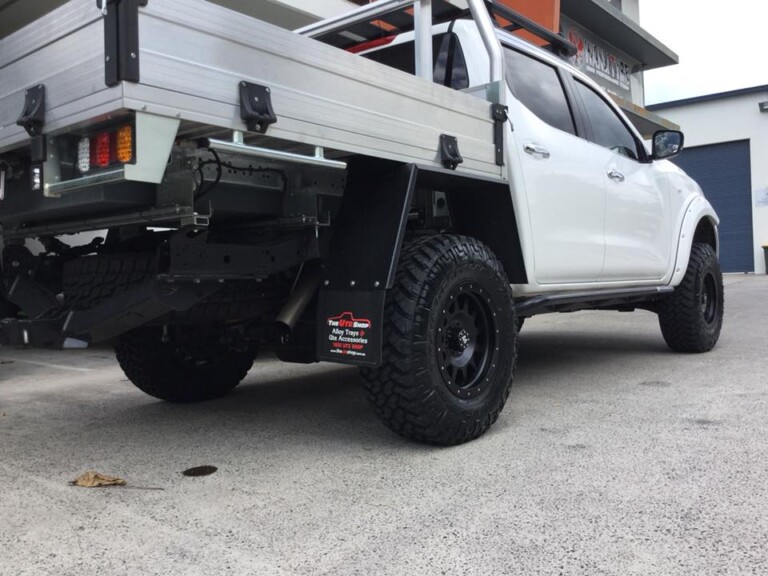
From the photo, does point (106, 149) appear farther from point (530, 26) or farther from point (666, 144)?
point (666, 144)

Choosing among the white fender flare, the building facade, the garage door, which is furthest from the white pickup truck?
the garage door

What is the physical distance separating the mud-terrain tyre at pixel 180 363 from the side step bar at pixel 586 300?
1707 millimetres

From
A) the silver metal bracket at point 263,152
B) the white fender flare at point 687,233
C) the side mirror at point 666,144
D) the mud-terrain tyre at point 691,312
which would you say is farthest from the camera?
the mud-terrain tyre at point 691,312

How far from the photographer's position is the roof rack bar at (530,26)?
403 cm

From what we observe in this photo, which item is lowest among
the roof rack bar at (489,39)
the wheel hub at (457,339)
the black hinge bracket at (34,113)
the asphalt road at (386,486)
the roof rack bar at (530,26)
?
the asphalt road at (386,486)

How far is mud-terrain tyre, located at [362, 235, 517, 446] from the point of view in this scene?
2.94m

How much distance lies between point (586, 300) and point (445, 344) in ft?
5.49

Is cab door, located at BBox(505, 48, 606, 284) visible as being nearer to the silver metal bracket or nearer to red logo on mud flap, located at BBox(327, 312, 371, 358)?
red logo on mud flap, located at BBox(327, 312, 371, 358)

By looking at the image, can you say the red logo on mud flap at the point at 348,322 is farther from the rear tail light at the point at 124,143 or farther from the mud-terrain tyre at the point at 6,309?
the mud-terrain tyre at the point at 6,309

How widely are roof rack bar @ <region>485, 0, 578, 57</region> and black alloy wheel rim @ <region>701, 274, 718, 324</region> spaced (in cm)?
259

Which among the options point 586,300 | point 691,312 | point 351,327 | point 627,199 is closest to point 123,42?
point 351,327

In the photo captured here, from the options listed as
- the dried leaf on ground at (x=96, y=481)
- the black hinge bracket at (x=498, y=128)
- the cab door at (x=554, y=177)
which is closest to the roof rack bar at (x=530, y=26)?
the cab door at (x=554, y=177)

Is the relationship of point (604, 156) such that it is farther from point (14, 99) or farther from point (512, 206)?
Result: point (14, 99)

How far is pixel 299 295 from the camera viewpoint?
10.9 ft
